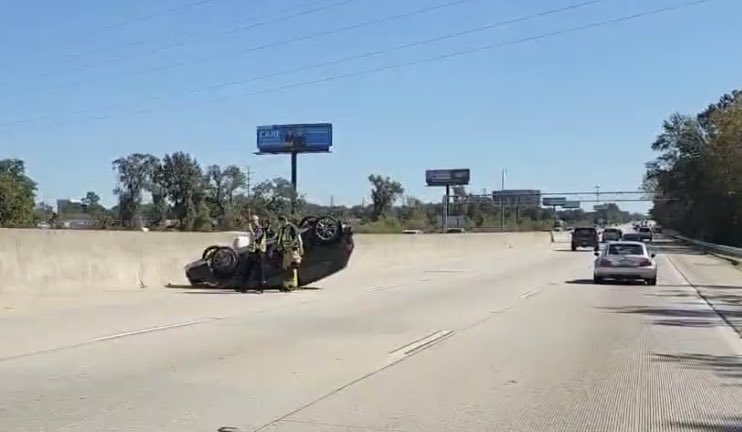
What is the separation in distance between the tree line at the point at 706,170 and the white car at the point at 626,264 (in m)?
40.8

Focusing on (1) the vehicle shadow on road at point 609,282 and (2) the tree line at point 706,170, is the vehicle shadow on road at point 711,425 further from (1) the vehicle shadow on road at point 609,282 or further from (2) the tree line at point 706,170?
(2) the tree line at point 706,170

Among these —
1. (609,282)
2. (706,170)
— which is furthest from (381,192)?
(609,282)

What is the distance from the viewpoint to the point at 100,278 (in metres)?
23.4

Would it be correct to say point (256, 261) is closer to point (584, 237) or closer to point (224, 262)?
point (224, 262)

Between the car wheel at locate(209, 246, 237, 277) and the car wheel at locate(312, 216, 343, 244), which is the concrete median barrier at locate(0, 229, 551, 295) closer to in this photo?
the car wheel at locate(209, 246, 237, 277)

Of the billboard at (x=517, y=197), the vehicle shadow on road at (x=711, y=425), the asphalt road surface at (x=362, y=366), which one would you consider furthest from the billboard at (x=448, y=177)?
the vehicle shadow on road at (x=711, y=425)

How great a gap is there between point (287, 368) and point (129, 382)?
195 centimetres

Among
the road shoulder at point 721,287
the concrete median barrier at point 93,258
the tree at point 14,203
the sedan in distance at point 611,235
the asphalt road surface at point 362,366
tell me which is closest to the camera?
the asphalt road surface at point 362,366

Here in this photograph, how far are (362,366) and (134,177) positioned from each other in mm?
107273

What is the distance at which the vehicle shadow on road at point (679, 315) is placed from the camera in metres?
17.7

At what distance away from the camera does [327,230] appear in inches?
984

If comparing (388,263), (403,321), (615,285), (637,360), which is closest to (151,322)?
(403,321)

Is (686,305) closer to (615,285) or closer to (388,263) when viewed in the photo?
(615,285)

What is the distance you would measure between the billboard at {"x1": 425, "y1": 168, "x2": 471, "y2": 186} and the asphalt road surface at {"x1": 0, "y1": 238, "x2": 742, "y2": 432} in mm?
142313
